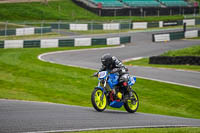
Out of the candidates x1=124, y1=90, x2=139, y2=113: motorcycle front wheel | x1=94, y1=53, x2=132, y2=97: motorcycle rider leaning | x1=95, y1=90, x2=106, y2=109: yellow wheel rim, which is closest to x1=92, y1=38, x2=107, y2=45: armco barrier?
x1=124, y1=90, x2=139, y2=113: motorcycle front wheel

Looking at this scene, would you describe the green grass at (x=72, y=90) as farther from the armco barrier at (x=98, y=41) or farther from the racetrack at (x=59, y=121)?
the armco barrier at (x=98, y=41)

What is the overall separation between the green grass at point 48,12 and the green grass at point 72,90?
30.7 metres

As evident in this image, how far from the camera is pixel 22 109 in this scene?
31.3 feet

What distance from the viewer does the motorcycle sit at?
10.6m

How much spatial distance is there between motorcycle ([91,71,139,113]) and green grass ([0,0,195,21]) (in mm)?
41019

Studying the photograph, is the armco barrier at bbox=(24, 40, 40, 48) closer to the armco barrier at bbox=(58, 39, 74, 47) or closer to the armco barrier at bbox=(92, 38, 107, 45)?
the armco barrier at bbox=(58, 39, 74, 47)

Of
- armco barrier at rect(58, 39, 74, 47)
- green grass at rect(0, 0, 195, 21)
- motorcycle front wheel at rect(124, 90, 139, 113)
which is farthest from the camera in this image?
green grass at rect(0, 0, 195, 21)

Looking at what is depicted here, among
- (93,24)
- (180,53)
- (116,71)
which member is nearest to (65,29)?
(93,24)

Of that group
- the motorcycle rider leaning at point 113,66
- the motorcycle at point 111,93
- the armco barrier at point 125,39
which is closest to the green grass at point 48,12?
the armco barrier at point 125,39

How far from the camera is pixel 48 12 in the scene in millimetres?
55281

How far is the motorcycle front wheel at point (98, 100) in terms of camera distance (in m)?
10.4

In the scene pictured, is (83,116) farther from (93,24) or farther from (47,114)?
(93,24)

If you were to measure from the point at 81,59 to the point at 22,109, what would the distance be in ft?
71.0

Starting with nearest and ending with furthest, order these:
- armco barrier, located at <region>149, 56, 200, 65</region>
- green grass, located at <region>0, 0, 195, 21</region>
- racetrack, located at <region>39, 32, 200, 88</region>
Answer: racetrack, located at <region>39, 32, 200, 88</region> → armco barrier, located at <region>149, 56, 200, 65</region> → green grass, located at <region>0, 0, 195, 21</region>
